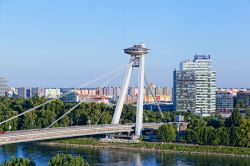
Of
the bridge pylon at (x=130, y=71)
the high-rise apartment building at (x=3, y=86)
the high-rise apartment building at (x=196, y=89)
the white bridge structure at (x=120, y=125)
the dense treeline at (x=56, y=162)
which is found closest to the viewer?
the dense treeline at (x=56, y=162)

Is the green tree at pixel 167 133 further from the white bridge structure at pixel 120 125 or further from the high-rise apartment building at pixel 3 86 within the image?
the high-rise apartment building at pixel 3 86

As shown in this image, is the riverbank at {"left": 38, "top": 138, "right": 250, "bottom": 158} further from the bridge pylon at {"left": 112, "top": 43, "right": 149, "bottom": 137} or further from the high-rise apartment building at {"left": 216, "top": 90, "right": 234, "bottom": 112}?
the high-rise apartment building at {"left": 216, "top": 90, "right": 234, "bottom": 112}

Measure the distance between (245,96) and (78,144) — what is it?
71.7 feet

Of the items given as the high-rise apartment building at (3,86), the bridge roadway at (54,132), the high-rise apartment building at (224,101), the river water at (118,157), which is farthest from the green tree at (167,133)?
the high-rise apartment building at (3,86)

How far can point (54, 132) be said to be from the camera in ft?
51.5

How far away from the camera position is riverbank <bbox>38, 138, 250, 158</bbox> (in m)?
16.0

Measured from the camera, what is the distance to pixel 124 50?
19906 millimetres

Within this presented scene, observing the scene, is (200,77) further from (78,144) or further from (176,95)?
(78,144)

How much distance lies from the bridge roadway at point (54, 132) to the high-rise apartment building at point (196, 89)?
443 inches

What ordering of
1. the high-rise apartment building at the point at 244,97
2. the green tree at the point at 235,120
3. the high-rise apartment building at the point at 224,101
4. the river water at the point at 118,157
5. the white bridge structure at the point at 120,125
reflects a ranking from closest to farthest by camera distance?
the river water at the point at 118,157
the white bridge structure at the point at 120,125
the green tree at the point at 235,120
the high-rise apartment building at the point at 224,101
the high-rise apartment building at the point at 244,97

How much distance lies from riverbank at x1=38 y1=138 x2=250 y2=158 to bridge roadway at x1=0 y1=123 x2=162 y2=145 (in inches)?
21.8

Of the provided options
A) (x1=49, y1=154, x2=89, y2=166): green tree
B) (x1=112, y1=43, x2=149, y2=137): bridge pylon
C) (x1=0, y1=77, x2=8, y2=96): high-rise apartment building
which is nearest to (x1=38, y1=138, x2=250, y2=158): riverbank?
(x1=112, y1=43, x2=149, y2=137): bridge pylon

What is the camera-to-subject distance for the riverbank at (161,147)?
16.0m

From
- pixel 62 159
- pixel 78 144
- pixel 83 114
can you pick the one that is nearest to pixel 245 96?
pixel 83 114
